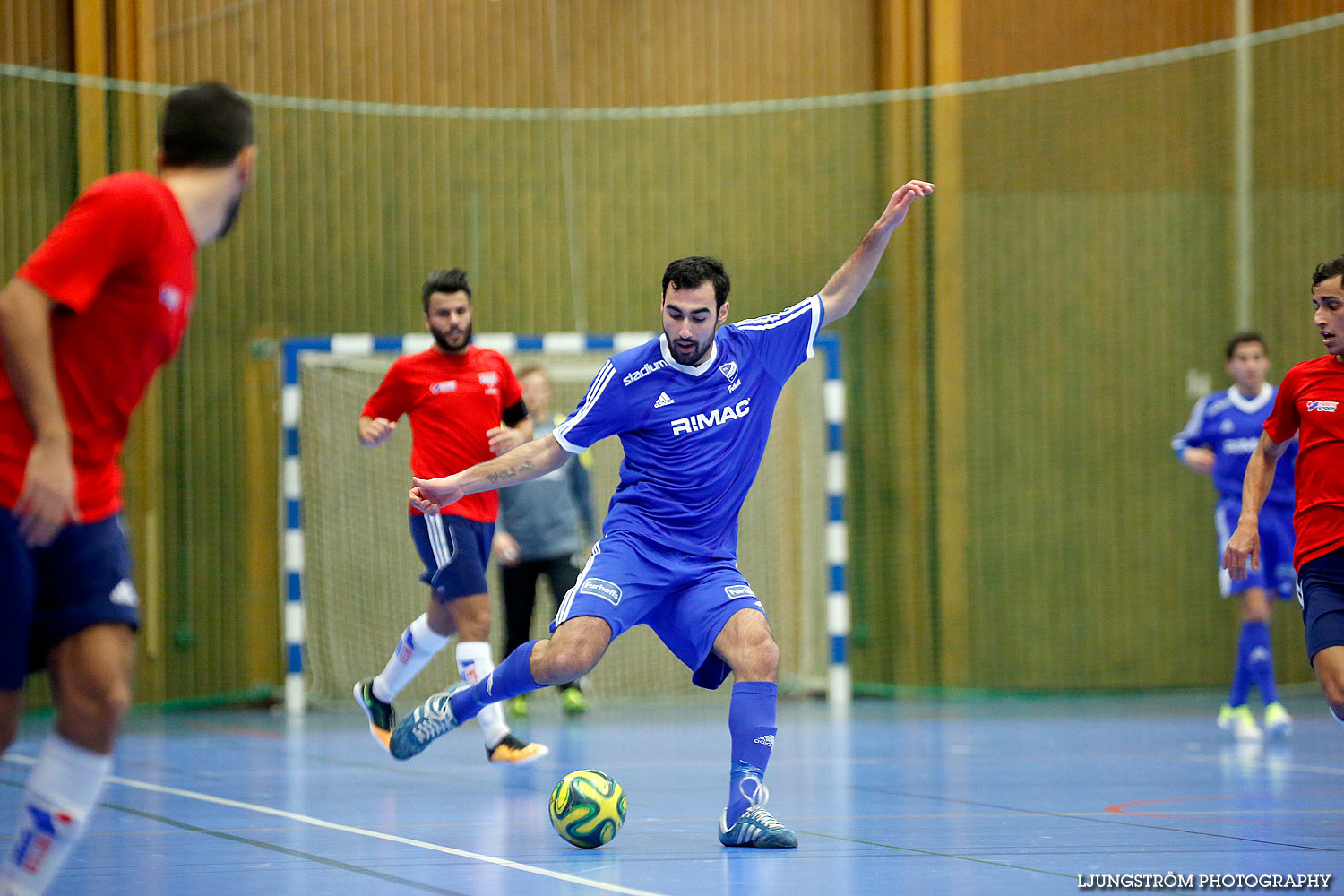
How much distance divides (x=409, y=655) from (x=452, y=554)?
538 mm

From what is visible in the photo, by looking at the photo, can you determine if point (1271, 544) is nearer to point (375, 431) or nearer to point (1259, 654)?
point (1259, 654)

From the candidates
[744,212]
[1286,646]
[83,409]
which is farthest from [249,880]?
[1286,646]

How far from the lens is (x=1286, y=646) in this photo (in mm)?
12539

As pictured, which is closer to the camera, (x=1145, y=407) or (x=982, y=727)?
(x=982, y=727)

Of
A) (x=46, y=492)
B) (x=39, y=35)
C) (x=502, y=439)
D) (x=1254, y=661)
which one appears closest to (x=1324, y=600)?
(x=502, y=439)

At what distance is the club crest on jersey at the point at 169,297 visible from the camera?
3307 millimetres

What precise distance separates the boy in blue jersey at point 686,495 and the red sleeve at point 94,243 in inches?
89.4

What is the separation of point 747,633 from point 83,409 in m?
2.48

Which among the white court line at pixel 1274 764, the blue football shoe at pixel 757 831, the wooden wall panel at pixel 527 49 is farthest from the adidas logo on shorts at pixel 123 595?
the wooden wall panel at pixel 527 49

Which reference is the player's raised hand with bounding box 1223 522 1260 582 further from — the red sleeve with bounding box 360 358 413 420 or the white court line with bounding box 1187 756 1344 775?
the red sleeve with bounding box 360 358 413 420

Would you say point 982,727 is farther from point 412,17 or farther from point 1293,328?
point 412,17

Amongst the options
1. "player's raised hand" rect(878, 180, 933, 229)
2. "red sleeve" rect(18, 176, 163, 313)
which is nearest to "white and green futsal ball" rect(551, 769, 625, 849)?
"player's raised hand" rect(878, 180, 933, 229)

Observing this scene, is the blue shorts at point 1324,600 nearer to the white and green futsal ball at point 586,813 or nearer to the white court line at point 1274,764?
the white and green futsal ball at point 586,813

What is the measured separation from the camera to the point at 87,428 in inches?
130
